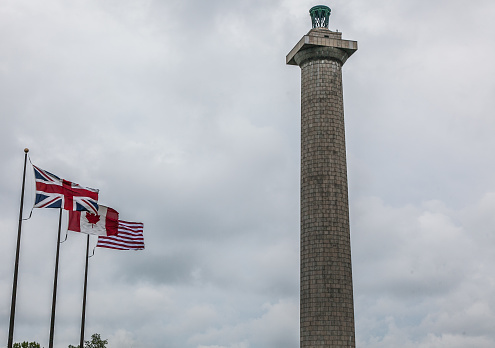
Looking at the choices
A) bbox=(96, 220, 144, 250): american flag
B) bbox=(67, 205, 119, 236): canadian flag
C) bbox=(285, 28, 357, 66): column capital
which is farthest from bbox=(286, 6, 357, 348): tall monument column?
bbox=(67, 205, 119, 236): canadian flag

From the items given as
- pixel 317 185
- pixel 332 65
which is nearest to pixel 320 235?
pixel 317 185

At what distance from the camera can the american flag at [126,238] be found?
130ft

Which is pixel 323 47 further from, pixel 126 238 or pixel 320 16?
pixel 126 238

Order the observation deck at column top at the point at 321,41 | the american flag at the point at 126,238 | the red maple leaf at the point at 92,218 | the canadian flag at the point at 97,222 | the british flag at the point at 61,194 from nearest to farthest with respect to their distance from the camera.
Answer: the british flag at the point at 61,194, the canadian flag at the point at 97,222, the red maple leaf at the point at 92,218, the american flag at the point at 126,238, the observation deck at column top at the point at 321,41

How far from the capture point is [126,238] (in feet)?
133

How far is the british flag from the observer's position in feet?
113

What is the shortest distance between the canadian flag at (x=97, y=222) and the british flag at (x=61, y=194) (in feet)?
2.45

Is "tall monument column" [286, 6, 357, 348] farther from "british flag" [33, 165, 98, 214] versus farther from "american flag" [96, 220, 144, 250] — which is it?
"british flag" [33, 165, 98, 214]

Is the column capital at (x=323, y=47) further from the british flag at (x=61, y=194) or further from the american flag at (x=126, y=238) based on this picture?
the british flag at (x=61, y=194)

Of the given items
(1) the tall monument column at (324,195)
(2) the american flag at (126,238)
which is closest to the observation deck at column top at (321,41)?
(1) the tall monument column at (324,195)

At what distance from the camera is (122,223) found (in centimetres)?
4050

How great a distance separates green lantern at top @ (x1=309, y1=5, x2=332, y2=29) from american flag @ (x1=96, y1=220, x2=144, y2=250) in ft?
82.9

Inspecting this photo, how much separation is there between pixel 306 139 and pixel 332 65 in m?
6.60

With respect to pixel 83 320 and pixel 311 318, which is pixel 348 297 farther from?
pixel 83 320
